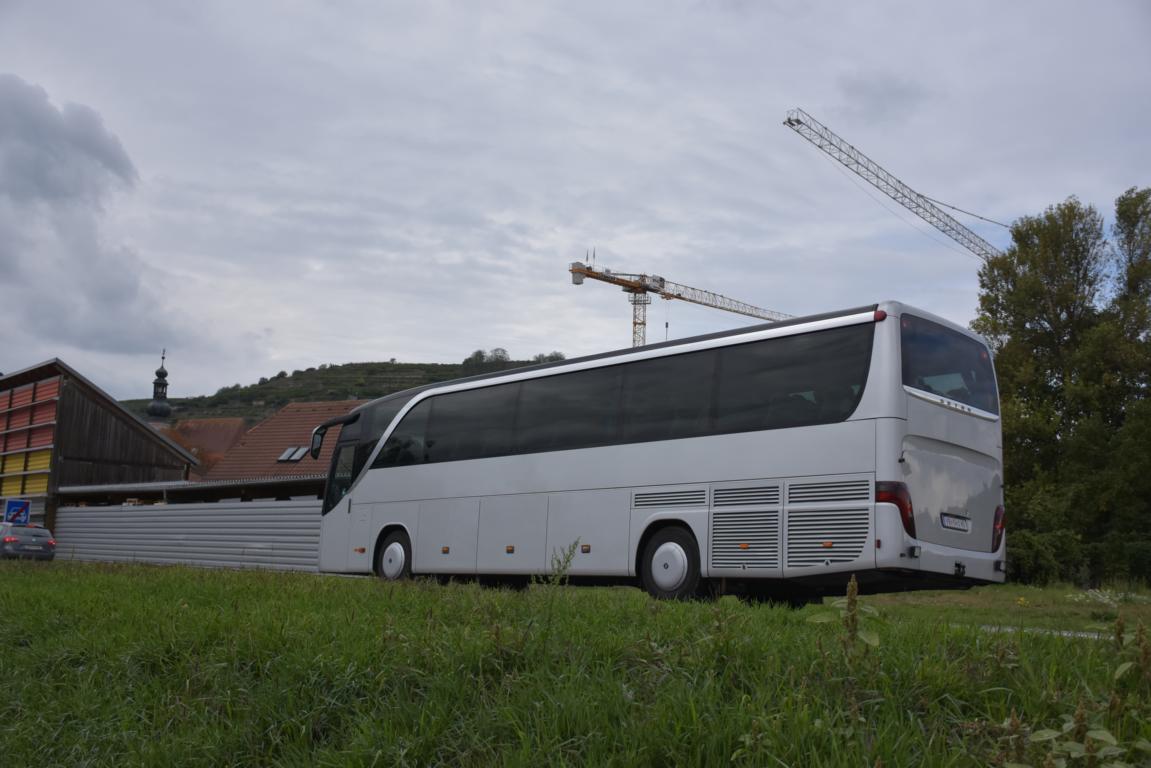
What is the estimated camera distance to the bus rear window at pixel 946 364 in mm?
10562

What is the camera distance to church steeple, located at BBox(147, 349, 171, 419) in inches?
3863

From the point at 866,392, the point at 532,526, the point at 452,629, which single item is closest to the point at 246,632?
the point at 452,629

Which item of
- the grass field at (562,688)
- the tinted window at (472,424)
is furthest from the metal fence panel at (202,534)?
the grass field at (562,688)

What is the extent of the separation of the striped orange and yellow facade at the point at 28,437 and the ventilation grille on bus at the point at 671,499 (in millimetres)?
43139

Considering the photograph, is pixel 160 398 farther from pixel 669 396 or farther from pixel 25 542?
pixel 669 396

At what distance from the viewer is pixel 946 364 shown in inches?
435

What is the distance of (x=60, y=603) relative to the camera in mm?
9094

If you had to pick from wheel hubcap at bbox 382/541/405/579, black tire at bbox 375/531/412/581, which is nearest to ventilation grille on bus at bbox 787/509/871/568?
black tire at bbox 375/531/412/581

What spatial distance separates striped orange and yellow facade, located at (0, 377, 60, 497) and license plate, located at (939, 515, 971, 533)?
46.4 m

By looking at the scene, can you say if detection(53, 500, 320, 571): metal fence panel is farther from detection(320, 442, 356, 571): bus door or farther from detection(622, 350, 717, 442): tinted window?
detection(622, 350, 717, 442): tinted window

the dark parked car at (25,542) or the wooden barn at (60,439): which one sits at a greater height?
the wooden barn at (60,439)

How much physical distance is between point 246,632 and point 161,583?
4404 mm

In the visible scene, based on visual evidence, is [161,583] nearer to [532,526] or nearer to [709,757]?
[532,526]

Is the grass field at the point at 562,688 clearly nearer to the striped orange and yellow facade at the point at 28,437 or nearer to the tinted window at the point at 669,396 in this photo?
the tinted window at the point at 669,396
